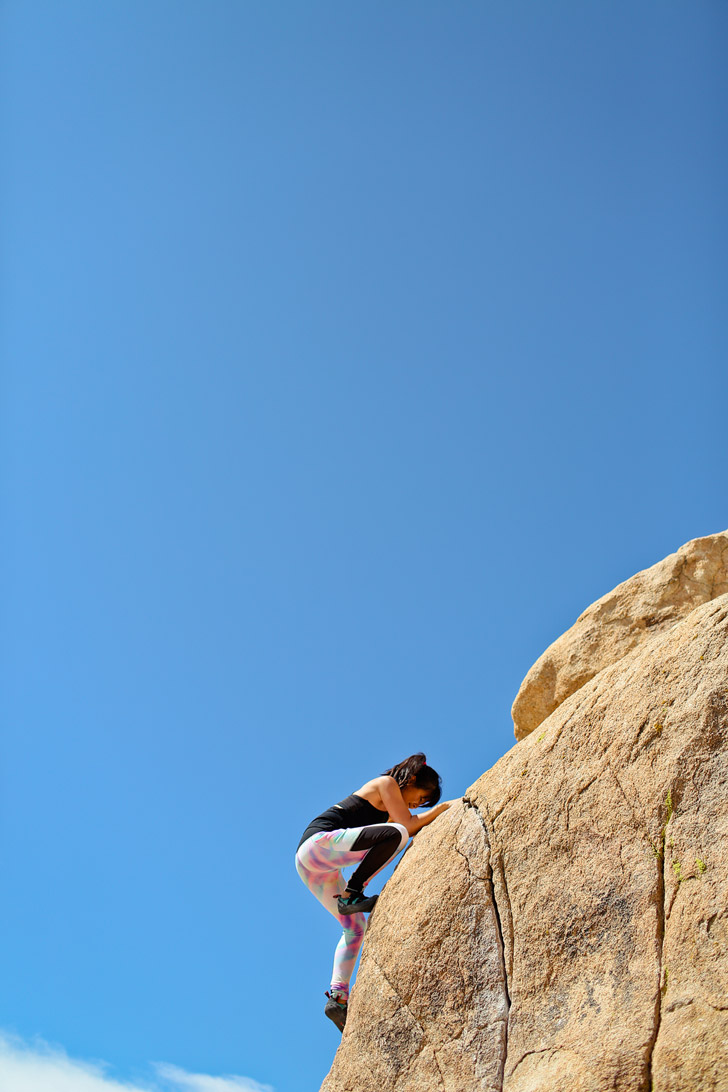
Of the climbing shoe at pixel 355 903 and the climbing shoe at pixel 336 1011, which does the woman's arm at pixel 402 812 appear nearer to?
the climbing shoe at pixel 355 903

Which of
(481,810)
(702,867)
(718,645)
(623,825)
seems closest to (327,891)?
(481,810)

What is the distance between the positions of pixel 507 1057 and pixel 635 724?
2.56 meters

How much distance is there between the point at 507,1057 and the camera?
612 centimetres

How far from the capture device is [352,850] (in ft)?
25.8

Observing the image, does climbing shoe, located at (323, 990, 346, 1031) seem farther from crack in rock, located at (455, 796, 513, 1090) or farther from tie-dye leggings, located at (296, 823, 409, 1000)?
crack in rock, located at (455, 796, 513, 1090)

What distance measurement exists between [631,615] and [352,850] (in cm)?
361

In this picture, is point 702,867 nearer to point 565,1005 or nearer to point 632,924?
point 632,924

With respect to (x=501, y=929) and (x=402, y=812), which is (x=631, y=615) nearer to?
(x=402, y=812)

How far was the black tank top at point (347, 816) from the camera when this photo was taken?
321 inches

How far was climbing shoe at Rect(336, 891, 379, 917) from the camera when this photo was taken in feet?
25.8

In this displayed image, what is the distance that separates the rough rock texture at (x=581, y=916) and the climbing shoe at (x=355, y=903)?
0.98 ft

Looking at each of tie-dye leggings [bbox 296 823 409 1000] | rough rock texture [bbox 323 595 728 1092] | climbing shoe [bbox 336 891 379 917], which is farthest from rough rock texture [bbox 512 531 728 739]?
climbing shoe [bbox 336 891 379 917]

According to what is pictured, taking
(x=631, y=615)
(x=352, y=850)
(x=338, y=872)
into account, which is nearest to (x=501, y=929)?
(x=352, y=850)

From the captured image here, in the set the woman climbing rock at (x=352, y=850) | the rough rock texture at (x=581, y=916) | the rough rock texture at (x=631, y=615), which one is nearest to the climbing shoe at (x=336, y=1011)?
the woman climbing rock at (x=352, y=850)
